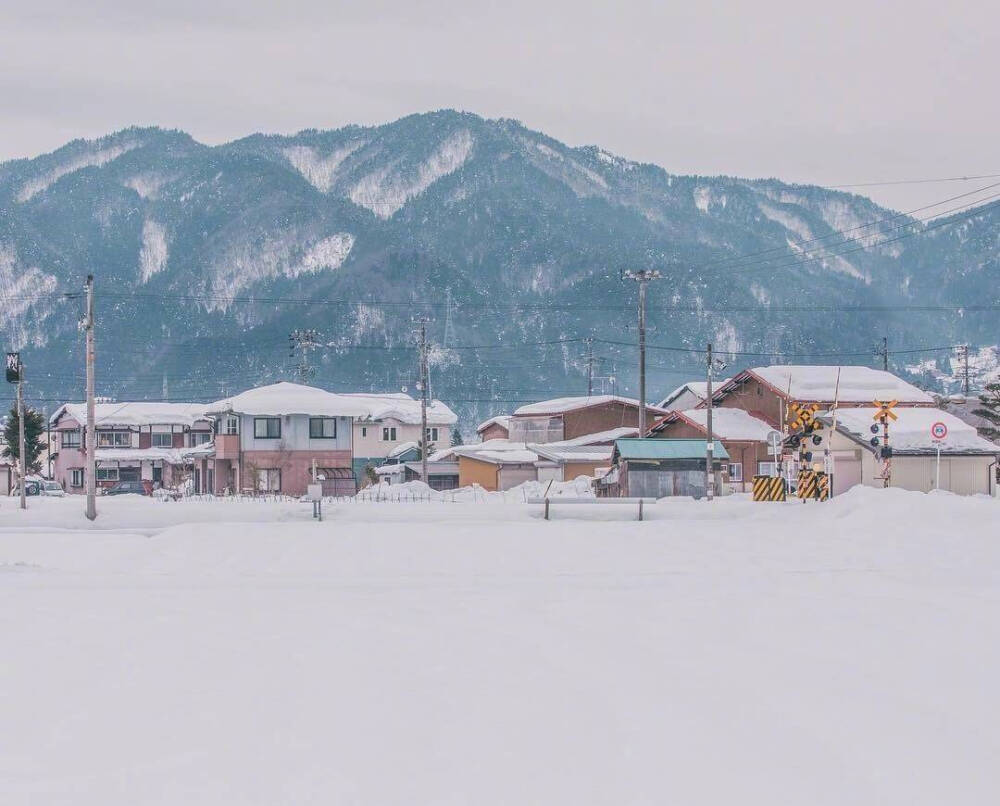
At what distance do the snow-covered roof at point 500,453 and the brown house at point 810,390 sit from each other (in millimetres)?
10814

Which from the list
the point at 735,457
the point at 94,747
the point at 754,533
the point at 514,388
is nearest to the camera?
the point at 94,747

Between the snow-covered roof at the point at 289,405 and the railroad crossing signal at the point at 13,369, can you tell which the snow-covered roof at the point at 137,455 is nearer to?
the snow-covered roof at the point at 289,405

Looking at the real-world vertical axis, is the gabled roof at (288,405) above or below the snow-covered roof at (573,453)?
above

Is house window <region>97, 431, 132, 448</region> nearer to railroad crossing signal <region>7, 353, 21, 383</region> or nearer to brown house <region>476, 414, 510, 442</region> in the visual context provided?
brown house <region>476, 414, 510, 442</region>

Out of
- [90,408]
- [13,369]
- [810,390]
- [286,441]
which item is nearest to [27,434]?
[286,441]

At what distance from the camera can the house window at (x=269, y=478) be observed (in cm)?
5767

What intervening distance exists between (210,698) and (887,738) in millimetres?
5804

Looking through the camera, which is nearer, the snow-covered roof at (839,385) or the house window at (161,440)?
the snow-covered roof at (839,385)

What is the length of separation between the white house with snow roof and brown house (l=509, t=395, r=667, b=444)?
26.6 metres

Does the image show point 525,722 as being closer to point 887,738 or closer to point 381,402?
point 887,738

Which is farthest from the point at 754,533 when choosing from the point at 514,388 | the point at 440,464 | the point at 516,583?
the point at 514,388

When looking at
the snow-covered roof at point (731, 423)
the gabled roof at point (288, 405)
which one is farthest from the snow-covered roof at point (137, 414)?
the snow-covered roof at point (731, 423)

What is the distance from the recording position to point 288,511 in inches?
1421

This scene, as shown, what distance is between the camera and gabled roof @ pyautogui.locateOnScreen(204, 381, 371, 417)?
2281 inches
